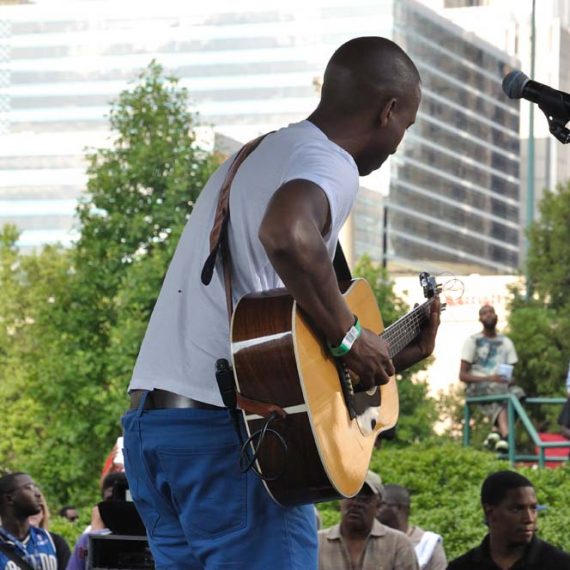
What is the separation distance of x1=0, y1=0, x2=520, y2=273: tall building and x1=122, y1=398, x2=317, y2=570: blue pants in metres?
154

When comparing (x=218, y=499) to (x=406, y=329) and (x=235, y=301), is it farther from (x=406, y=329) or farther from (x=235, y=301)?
(x=406, y=329)

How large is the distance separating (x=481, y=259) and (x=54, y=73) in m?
55.4

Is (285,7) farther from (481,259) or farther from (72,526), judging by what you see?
(72,526)

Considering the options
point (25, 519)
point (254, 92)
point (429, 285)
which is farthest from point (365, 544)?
point (254, 92)

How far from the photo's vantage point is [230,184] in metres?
3.66

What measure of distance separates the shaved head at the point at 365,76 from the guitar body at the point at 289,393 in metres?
0.55

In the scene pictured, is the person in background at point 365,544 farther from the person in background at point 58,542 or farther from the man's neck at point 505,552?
the person in background at point 58,542

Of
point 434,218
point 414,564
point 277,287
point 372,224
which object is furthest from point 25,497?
point 434,218

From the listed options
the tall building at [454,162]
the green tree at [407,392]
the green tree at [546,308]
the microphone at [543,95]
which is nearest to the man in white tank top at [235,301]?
the microphone at [543,95]

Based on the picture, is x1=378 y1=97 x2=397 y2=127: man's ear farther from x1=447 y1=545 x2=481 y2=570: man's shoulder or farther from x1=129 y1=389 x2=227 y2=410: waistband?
x1=447 y1=545 x2=481 y2=570: man's shoulder

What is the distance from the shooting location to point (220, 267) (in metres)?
3.62

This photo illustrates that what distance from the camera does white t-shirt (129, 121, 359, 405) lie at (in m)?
3.54

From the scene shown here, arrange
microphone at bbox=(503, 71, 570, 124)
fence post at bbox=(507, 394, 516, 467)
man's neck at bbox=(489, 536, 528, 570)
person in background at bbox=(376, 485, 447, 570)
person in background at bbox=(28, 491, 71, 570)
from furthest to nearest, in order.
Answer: fence post at bbox=(507, 394, 516, 467) → person in background at bbox=(376, 485, 447, 570) → person in background at bbox=(28, 491, 71, 570) → man's neck at bbox=(489, 536, 528, 570) → microphone at bbox=(503, 71, 570, 124)

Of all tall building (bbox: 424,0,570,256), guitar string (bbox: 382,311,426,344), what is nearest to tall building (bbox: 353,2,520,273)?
tall building (bbox: 424,0,570,256)
